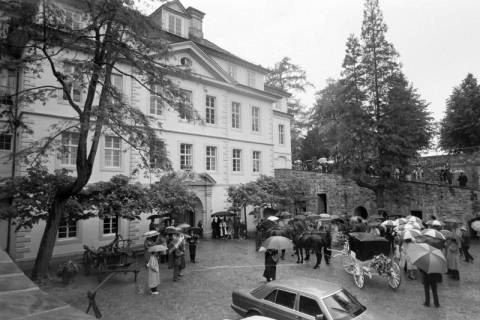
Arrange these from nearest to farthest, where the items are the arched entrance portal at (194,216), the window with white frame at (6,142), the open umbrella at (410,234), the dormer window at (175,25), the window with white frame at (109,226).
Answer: the open umbrella at (410,234) < the window with white frame at (6,142) < the window with white frame at (109,226) < the arched entrance portal at (194,216) < the dormer window at (175,25)

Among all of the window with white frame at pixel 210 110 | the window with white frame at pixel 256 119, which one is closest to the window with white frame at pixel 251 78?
the window with white frame at pixel 256 119

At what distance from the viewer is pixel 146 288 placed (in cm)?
1077

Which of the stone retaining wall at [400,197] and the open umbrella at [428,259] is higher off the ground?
the stone retaining wall at [400,197]

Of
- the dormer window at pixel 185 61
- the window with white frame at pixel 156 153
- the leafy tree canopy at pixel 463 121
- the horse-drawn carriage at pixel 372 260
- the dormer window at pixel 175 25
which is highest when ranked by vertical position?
the dormer window at pixel 175 25

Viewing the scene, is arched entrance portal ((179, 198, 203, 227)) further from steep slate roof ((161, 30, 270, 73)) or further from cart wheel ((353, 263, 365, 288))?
cart wheel ((353, 263, 365, 288))

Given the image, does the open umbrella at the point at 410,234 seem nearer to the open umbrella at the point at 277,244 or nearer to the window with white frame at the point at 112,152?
the open umbrella at the point at 277,244

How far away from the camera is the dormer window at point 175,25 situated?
25.4 metres

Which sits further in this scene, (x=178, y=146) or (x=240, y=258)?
(x=178, y=146)

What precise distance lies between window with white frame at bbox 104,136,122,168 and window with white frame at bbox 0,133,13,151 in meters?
4.87

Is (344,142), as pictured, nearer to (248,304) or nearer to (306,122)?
(248,304)

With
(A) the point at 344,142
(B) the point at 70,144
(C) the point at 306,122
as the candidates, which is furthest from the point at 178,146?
(C) the point at 306,122

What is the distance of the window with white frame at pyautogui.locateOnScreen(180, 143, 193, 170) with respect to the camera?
22953mm

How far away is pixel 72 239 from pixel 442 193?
24.9 m

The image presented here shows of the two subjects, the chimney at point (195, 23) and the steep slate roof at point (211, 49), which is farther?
the chimney at point (195, 23)
